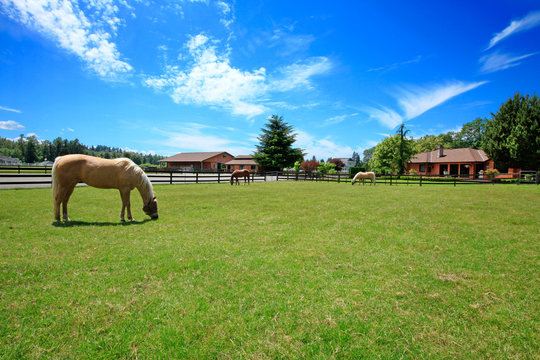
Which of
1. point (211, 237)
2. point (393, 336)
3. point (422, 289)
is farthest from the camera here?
point (211, 237)

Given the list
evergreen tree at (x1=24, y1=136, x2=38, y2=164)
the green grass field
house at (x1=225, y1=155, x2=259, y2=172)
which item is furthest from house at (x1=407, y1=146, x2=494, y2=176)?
evergreen tree at (x1=24, y1=136, x2=38, y2=164)

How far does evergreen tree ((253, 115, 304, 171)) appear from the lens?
152ft

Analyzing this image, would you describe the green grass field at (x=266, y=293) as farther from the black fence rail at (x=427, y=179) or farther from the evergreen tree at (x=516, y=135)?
the evergreen tree at (x=516, y=135)

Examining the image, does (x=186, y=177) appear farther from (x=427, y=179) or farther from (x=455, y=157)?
(x=455, y=157)

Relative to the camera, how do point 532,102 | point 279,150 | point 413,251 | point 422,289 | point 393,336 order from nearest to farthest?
point 393,336, point 422,289, point 413,251, point 532,102, point 279,150

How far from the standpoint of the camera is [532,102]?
2794 cm

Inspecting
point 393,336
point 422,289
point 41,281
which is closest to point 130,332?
point 41,281

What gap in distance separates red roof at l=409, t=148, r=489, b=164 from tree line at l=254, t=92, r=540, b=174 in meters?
2.06

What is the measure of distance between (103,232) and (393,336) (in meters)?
5.85

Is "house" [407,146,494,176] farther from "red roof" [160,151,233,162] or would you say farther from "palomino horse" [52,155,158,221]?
"red roof" [160,151,233,162]

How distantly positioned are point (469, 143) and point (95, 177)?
3190 inches

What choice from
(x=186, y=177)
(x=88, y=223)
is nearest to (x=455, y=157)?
(x=186, y=177)

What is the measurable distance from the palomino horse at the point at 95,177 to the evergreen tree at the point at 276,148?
39.9 m

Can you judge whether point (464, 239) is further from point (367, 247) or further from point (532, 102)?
point (532, 102)
